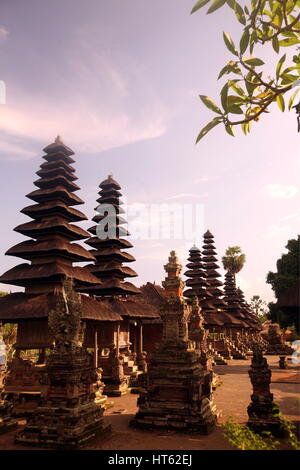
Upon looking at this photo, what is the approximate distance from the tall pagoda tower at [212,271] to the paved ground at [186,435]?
25.0 meters

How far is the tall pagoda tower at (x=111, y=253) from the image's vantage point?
24.2 meters

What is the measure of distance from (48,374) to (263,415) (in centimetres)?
656

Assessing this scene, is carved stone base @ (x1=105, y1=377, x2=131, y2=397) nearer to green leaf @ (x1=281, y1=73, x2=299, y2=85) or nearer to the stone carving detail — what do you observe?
the stone carving detail

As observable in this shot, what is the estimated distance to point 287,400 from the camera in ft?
51.5

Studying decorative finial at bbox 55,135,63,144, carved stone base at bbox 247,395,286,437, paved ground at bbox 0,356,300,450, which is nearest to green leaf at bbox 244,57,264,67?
paved ground at bbox 0,356,300,450

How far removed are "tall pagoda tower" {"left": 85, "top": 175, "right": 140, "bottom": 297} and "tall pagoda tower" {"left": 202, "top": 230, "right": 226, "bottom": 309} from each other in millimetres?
22189

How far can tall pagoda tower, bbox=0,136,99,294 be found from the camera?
17.8 metres

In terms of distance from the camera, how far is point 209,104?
3535 mm

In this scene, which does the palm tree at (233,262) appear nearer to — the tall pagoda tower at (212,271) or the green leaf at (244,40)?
the tall pagoda tower at (212,271)

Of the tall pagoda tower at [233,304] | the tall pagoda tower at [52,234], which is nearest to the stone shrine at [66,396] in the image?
the tall pagoda tower at [52,234]

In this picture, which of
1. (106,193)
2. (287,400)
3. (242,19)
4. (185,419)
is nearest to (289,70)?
(242,19)

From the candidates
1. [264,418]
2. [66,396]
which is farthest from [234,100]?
[264,418]

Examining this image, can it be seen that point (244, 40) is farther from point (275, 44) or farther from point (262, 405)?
point (262, 405)
